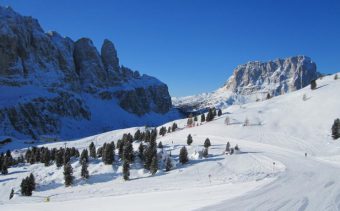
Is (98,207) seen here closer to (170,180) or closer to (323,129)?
(170,180)

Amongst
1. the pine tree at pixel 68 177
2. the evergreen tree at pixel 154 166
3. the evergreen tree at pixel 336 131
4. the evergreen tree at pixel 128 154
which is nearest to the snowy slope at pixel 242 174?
the evergreen tree at pixel 154 166

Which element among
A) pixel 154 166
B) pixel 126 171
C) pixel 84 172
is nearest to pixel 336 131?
pixel 154 166

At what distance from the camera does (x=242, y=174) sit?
178ft

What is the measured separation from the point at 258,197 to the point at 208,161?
40581 millimetres

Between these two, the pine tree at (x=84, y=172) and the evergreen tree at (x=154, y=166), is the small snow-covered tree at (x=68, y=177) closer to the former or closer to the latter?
the pine tree at (x=84, y=172)

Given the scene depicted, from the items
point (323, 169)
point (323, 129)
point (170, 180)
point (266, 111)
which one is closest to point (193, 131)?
point (266, 111)

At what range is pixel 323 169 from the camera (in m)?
49.1

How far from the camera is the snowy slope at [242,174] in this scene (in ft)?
101

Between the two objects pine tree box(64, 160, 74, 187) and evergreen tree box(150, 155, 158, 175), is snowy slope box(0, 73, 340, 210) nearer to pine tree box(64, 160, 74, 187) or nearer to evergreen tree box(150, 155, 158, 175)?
evergreen tree box(150, 155, 158, 175)

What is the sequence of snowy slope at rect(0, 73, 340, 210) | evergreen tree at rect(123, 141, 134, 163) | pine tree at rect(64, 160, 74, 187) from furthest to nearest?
evergreen tree at rect(123, 141, 134, 163), pine tree at rect(64, 160, 74, 187), snowy slope at rect(0, 73, 340, 210)

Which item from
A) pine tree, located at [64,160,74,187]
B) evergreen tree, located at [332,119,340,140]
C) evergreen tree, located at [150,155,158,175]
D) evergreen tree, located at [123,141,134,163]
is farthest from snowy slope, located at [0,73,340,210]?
evergreen tree, located at [123,141,134,163]

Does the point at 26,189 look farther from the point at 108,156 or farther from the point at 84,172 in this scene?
the point at 108,156

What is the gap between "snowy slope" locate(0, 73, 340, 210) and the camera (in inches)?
1213

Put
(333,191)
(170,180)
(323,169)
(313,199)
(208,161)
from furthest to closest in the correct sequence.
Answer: (208,161), (170,180), (323,169), (333,191), (313,199)
